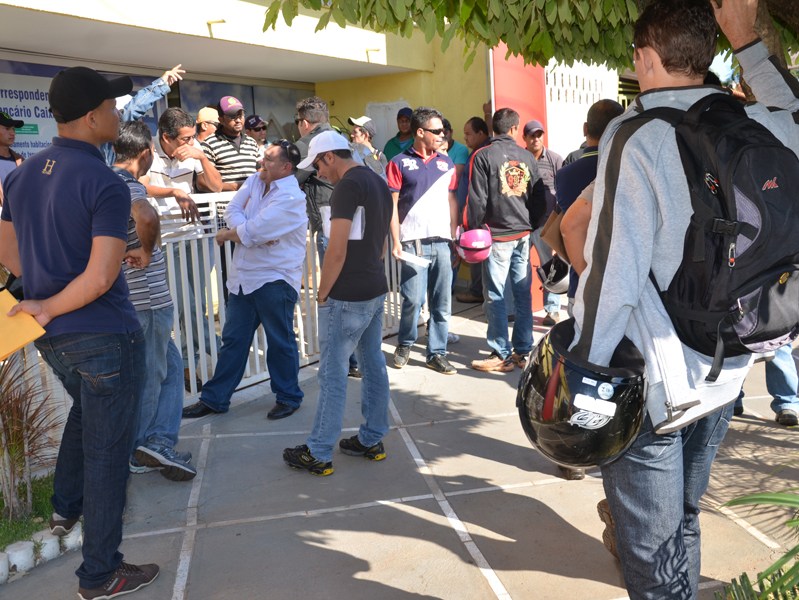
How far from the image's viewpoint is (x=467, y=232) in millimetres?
6230

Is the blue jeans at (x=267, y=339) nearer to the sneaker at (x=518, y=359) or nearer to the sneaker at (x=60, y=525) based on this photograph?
the sneaker at (x=60, y=525)

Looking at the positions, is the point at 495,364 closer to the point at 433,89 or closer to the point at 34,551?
the point at 34,551

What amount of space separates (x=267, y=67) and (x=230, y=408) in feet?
19.6

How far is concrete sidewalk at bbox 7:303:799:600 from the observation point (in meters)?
3.09

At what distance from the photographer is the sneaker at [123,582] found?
2963 millimetres

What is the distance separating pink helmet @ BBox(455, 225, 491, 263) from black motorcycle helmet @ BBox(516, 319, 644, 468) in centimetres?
416

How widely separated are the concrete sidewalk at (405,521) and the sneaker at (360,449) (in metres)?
0.05

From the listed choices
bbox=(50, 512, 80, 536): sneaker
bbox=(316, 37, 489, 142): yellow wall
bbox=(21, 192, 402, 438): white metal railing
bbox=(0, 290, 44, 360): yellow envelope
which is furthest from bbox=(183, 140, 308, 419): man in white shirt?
Answer: bbox=(316, 37, 489, 142): yellow wall

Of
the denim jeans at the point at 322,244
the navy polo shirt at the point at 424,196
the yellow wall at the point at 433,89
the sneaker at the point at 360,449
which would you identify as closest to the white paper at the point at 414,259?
the navy polo shirt at the point at 424,196

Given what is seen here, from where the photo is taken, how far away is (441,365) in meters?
6.34

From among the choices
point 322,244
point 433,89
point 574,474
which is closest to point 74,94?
point 574,474

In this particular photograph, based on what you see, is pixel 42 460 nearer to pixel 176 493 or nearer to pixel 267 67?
pixel 176 493

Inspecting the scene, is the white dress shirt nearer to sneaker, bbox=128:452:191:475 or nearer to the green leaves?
sneaker, bbox=128:452:191:475

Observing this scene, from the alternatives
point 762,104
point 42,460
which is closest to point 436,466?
point 42,460
